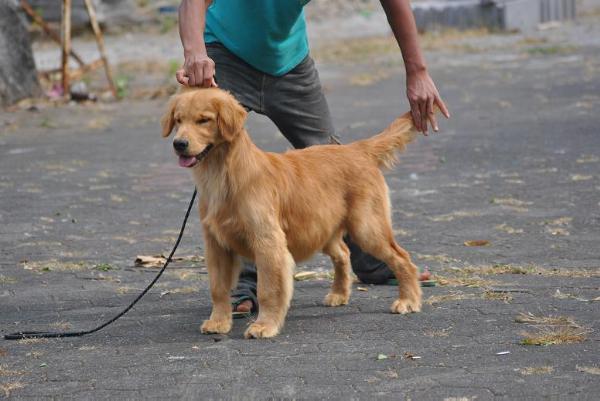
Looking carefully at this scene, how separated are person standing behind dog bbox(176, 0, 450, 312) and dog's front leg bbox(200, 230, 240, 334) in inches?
15.2

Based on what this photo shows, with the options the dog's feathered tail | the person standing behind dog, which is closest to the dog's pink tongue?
the person standing behind dog

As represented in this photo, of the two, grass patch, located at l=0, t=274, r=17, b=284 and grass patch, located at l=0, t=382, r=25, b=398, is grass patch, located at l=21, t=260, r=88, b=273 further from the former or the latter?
grass patch, located at l=0, t=382, r=25, b=398

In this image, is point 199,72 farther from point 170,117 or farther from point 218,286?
point 218,286

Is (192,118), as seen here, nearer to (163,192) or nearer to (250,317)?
(250,317)

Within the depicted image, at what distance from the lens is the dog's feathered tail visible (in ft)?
19.1

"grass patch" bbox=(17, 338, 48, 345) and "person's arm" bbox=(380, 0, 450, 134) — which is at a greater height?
"person's arm" bbox=(380, 0, 450, 134)

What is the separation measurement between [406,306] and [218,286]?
95 cm

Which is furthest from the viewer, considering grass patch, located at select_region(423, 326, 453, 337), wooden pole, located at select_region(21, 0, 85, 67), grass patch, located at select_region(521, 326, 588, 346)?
wooden pole, located at select_region(21, 0, 85, 67)

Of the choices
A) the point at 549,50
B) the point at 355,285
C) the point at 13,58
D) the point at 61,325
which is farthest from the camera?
the point at 549,50

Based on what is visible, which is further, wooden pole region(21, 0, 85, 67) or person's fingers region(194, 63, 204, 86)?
wooden pole region(21, 0, 85, 67)

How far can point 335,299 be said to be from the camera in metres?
5.86

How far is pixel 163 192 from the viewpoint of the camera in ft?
31.4

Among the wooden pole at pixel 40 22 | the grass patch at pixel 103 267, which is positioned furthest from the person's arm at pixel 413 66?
the wooden pole at pixel 40 22

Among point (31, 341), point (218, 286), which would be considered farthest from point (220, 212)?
point (31, 341)
